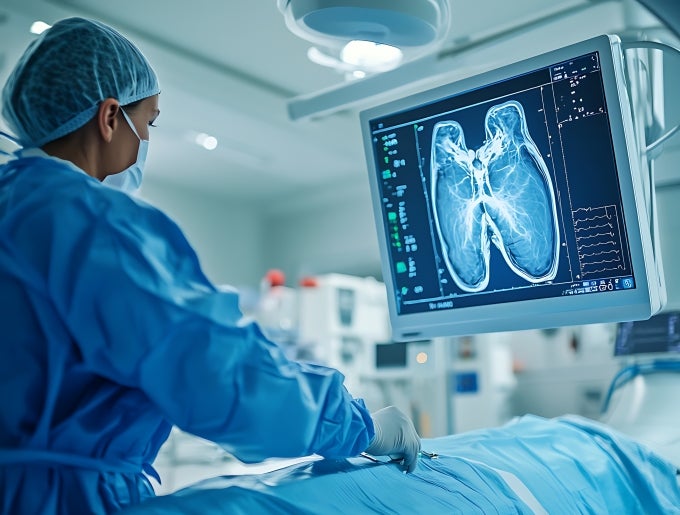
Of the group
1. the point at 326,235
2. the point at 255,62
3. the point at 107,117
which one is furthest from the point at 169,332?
the point at 326,235

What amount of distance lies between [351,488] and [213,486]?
0.23 meters

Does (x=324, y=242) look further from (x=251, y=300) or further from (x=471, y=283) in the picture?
(x=471, y=283)

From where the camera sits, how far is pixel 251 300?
4922mm

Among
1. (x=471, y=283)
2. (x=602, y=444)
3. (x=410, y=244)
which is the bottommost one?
(x=602, y=444)

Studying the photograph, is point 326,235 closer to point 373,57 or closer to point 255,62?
point 255,62

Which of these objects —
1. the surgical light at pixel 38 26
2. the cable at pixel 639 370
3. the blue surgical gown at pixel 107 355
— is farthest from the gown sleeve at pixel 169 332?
the surgical light at pixel 38 26

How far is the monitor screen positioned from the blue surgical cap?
1871mm

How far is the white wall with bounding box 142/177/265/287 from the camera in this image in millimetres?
6656

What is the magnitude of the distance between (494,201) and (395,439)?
549 mm

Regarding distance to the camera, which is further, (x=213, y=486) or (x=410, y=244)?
(x=410, y=244)

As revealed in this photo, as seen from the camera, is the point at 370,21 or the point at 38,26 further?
the point at 38,26

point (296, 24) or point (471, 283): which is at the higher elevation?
point (296, 24)

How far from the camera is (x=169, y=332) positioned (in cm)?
100

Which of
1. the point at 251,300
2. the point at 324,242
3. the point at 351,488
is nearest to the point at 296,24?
the point at 351,488
